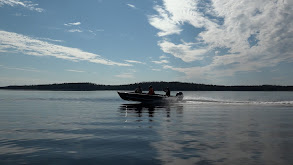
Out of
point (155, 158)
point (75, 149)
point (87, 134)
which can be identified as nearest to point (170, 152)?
point (155, 158)

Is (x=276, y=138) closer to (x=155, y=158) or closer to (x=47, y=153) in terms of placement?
(x=155, y=158)

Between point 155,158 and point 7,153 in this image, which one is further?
point 7,153

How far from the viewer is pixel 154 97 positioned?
3812 centimetres

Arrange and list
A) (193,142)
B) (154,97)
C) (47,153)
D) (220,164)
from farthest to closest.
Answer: (154,97)
(193,142)
(47,153)
(220,164)

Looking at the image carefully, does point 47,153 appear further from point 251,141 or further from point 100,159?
point 251,141

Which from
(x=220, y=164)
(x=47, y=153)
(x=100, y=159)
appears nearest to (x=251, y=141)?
(x=220, y=164)

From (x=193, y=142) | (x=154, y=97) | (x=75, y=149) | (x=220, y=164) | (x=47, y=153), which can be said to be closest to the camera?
(x=220, y=164)

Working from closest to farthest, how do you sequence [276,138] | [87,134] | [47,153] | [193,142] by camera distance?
[47,153] < [193,142] < [276,138] < [87,134]

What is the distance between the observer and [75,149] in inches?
365

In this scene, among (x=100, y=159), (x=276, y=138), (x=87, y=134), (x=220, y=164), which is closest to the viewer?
(x=220, y=164)

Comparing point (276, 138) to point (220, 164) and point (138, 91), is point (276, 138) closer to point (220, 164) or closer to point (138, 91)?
point (220, 164)

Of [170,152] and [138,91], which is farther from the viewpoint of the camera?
[138,91]

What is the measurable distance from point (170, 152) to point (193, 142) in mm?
2024

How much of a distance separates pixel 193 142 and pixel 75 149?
4728 mm
